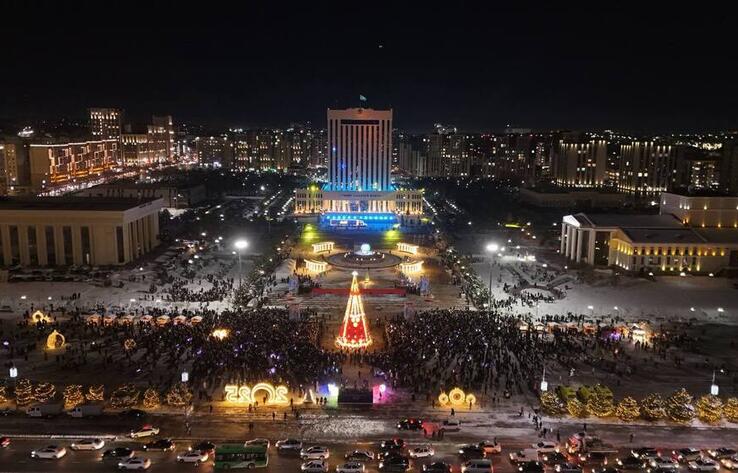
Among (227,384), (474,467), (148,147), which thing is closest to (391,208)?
(227,384)

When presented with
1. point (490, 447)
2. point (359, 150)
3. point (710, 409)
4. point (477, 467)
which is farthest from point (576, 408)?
point (359, 150)

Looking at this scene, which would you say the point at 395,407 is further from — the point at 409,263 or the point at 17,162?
the point at 17,162

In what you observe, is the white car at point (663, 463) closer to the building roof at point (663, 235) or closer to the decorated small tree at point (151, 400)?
the decorated small tree at point (151, 400)

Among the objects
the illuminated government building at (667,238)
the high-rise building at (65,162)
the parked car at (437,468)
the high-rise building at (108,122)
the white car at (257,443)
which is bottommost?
the parked car at (437,468)

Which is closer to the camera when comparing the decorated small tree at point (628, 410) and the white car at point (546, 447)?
the white car at point (546, 447)

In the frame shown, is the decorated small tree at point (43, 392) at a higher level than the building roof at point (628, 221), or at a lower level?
lower

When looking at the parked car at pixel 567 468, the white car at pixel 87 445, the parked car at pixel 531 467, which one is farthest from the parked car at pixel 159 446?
the parked car at pixel 567 468
